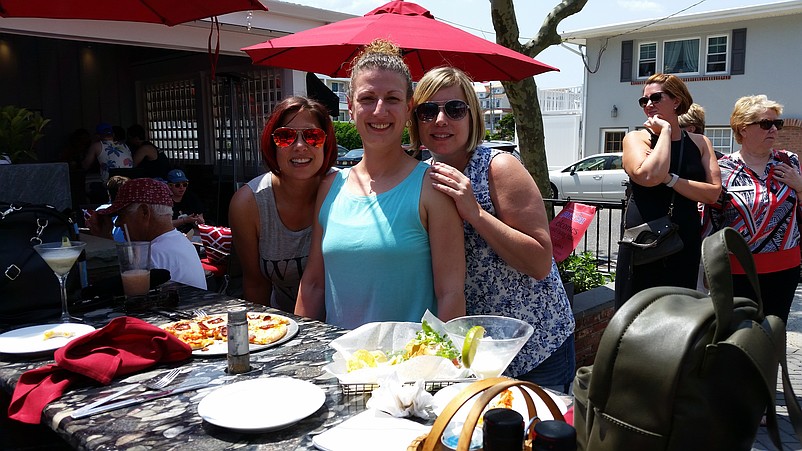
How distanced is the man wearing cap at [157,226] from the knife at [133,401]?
1774 millimetres

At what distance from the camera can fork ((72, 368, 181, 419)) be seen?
66.4 inches

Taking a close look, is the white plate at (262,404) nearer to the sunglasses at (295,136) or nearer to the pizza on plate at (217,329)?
the pizza on plate at (217,329)

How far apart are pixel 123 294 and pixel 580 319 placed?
11.6 feet

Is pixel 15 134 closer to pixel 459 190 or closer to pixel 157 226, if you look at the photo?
pixel 157 226

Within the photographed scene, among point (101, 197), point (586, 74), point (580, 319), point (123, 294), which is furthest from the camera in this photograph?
point (586, 74)

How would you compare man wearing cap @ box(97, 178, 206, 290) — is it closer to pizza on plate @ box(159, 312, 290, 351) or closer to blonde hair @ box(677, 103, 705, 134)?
pizza on plate @ box(159, 312, 290, 351)

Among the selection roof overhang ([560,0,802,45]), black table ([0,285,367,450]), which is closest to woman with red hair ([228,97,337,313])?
black table ([0,285,367,450])

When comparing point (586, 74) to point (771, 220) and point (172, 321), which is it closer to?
point (771, 220)

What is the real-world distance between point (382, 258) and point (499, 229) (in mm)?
468

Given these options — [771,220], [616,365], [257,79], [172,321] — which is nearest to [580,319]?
[771,220]

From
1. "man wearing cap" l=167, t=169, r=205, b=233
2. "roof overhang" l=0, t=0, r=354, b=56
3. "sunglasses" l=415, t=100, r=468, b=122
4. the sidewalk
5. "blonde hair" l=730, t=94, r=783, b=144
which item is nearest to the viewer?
"sunglasses" l=415, t=100, r=468, b=122

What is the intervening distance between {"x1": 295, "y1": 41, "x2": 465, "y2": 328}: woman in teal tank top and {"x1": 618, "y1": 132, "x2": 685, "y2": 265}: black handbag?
1.92 meters

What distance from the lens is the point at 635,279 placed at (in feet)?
13.0

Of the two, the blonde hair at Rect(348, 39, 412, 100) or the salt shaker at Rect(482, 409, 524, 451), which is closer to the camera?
the salt shaker at Rect(482, 409, 524, 451)
